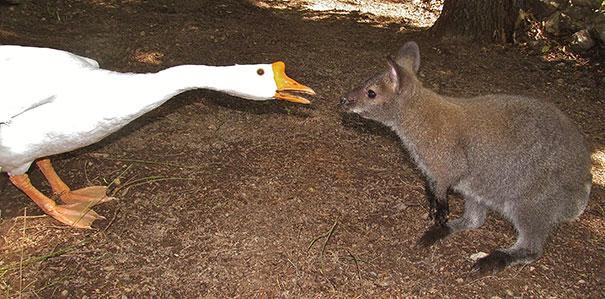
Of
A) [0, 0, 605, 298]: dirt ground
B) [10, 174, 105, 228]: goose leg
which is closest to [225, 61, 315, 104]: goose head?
[0, 0, 605, 298]: dirt ground

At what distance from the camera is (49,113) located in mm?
3078

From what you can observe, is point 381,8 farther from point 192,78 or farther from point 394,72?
point 192,78

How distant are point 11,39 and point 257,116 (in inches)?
112

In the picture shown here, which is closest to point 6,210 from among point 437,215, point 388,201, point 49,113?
point 49,113

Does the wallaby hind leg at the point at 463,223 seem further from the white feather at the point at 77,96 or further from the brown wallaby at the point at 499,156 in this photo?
the white feather at the point at 77,96

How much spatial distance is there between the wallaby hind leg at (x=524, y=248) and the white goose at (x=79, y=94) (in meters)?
1.49

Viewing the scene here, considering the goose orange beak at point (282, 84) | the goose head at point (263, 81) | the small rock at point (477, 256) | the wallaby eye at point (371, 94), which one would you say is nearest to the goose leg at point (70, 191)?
the goose head at point (263, 81)

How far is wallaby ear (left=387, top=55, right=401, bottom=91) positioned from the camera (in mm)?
3357

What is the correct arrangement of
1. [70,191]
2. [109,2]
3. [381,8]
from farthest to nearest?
[381,8], [109,2], [70,191]

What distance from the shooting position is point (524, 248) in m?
3.30

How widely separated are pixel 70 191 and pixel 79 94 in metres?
0.96

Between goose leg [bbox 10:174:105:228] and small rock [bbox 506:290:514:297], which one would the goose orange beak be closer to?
goose leg [bbox 10:174:105:228]

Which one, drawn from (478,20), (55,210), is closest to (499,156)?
(55,210)

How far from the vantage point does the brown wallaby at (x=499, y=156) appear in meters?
3.22
